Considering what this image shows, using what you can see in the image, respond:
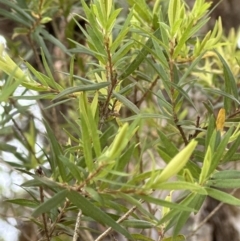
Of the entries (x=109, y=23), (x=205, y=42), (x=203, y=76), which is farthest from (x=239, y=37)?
(x=109, y=23)

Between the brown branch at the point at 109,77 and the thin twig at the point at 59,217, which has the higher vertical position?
the brown branch at the point at 109,77

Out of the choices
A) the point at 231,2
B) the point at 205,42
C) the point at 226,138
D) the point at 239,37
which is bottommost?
the point at 226,138

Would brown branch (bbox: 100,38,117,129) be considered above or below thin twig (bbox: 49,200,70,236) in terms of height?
above

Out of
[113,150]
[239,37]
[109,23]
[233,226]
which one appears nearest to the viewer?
[113,150]

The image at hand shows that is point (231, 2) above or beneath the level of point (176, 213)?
above

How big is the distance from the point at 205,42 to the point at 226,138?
7.2 inches

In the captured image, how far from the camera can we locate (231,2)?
1583mm

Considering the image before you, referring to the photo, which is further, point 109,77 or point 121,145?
point 109,77

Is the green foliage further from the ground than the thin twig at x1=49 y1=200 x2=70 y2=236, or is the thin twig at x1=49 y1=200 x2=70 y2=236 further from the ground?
the green foliage

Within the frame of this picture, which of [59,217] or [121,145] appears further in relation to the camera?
[59,217]

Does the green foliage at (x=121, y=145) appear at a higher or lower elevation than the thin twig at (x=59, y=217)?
higher

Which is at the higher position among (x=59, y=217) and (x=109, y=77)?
(x=109, y=77)

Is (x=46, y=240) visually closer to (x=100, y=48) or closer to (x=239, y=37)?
(x=100, y=48)

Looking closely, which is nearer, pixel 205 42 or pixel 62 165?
pixel 62 165
